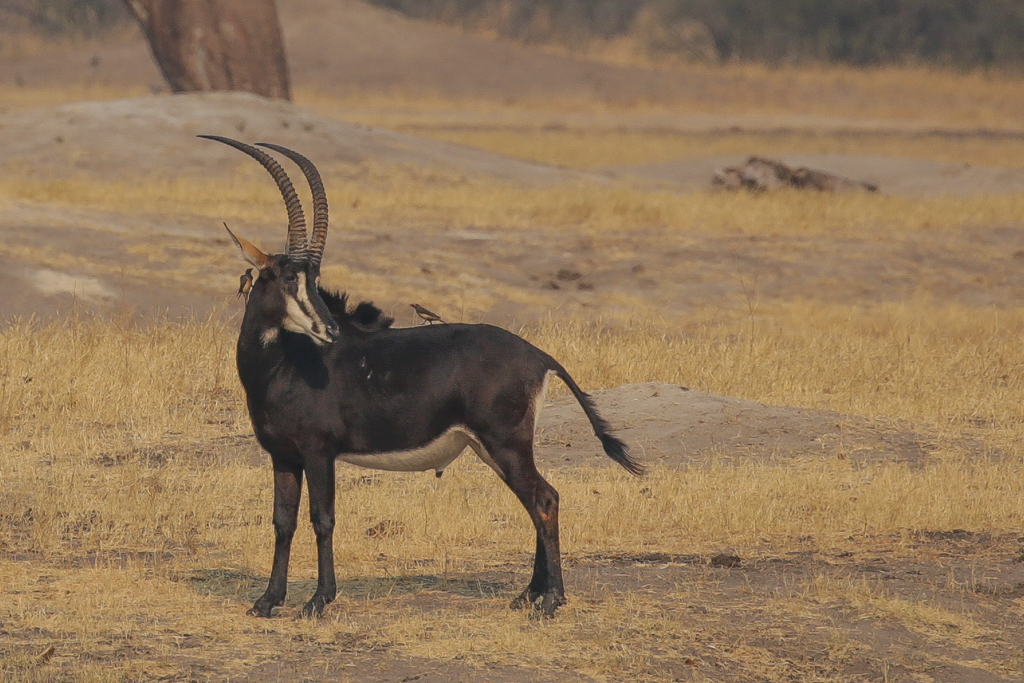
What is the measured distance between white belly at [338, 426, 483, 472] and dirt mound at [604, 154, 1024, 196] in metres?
19.6

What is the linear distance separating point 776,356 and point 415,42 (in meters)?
41.8

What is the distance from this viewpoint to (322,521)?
6.59 metres

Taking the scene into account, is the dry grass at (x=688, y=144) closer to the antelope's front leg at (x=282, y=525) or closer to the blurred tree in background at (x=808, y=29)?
the blurred tree in background at (x=808, y=29)

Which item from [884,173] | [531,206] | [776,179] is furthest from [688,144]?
[531,206]

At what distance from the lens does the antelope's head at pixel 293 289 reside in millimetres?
6387

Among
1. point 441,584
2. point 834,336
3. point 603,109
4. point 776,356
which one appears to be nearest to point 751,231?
point 834,336

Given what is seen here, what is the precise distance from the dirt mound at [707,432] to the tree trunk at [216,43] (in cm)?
1859

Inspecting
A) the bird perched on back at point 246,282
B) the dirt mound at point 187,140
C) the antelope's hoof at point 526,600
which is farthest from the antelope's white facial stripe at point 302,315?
the dirt mound at point 187,140

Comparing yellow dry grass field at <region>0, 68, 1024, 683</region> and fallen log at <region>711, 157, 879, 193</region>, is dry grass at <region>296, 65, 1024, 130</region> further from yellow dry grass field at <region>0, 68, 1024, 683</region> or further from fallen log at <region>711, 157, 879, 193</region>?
yellow dry grass field at <region>0, 68, 1024, 683</region>

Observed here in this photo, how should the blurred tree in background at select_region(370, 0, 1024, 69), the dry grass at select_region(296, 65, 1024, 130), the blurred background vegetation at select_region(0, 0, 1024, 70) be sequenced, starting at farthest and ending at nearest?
the blurred background vegetation at select_region(0, 0, 1024, 70) → the blurred tree in background at select_region(370, 0, 1024, 69) → the dry grass at select_region(296, 65, 1024, 130)

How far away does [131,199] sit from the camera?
2067 centimetres

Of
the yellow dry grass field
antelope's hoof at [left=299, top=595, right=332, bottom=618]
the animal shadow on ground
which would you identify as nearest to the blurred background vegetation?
the yellow dry grass field

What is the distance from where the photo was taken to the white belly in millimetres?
6539

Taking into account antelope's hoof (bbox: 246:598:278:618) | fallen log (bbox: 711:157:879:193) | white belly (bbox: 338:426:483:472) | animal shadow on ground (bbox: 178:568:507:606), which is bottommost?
fallen log (bbox: 711:157:879:193)
